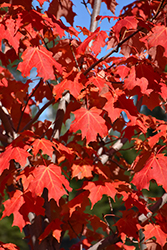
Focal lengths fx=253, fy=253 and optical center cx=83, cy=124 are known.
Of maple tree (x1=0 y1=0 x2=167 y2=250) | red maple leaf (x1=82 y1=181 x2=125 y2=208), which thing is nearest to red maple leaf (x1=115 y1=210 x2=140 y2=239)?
maple tree (x1=0 y1=0 x2=167 y2=250)

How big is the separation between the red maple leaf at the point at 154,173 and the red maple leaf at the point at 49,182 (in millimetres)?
514

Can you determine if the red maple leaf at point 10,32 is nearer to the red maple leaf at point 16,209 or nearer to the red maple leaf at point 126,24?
the red maple leaf at point 126,24

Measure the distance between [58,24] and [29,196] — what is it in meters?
1.33

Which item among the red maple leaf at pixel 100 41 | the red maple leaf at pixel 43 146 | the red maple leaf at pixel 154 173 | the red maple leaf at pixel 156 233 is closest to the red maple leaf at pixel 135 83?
the red maple leaf at pixel 100 41

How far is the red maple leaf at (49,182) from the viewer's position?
1677 mm

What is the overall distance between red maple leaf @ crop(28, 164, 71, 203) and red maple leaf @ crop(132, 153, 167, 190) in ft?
1.69

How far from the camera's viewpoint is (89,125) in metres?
1.73

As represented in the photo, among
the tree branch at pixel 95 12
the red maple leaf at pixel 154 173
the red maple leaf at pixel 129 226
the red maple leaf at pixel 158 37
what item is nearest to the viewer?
the red maple leaf at pixel 158 37

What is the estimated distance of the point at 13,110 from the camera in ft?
9.82

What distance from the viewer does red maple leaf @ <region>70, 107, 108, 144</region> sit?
1708 mm

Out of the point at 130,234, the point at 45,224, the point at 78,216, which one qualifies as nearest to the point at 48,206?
the point at 45,224

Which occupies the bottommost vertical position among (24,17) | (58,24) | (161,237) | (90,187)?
(161,237)

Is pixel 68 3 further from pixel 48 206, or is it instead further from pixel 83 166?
pixel 48 206

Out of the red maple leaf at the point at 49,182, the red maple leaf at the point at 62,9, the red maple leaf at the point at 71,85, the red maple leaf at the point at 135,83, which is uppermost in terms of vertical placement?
the red maple leaf at the point at 62,9
